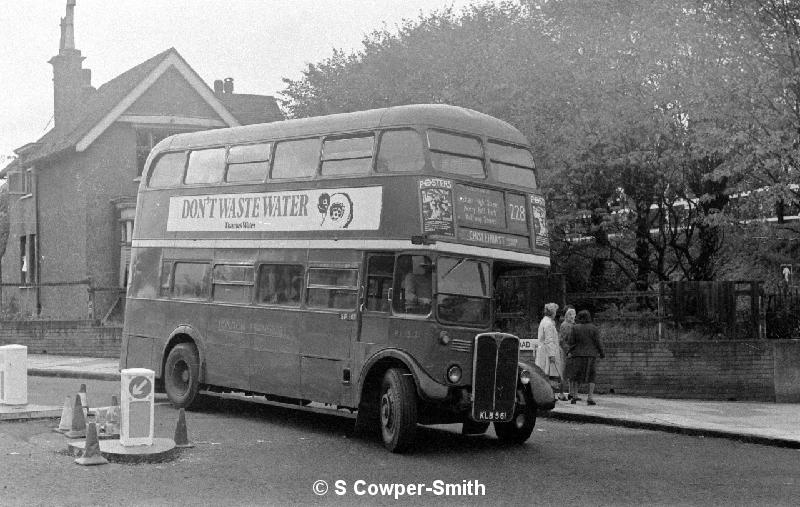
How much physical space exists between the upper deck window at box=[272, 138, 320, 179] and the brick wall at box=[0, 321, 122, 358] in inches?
604

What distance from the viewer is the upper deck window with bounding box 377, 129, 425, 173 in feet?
44.7

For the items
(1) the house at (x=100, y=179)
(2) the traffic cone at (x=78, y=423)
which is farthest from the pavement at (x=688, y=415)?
(1) the house at (x=100, y=179)

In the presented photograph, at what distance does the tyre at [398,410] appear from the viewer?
1294 centimetres

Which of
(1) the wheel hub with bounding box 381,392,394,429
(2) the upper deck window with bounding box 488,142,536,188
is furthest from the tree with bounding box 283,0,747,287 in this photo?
(1) the wheel hub with bounding box 381,392,394,429

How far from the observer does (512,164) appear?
14.5 meters

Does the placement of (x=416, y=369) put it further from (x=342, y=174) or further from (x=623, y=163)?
(x=623, y=163)

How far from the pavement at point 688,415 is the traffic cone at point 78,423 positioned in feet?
7.88

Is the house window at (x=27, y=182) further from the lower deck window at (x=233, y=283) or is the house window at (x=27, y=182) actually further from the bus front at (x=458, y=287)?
the bus front at (x=458, y=287)

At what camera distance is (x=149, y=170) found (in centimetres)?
1845

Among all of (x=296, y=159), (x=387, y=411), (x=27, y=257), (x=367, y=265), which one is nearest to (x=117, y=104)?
(x=27, y=257)

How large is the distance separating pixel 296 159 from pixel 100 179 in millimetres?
22836

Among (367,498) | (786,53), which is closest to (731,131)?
(786,53)

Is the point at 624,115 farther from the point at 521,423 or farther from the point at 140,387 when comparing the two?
the point at 140,387

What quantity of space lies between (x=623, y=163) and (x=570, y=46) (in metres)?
5.04
